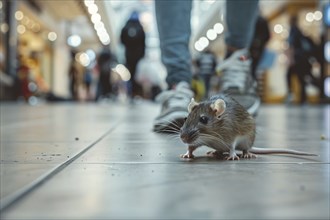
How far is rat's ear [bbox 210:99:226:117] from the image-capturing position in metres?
1.48

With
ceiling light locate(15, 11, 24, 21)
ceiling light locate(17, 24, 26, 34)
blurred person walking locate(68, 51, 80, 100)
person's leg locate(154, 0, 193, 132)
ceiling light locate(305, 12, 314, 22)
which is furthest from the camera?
ceiling light locate(305, 12, 314, 22)

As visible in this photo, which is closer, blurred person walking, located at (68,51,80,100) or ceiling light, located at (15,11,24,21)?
ceiling light, located at (15,11,24,21)

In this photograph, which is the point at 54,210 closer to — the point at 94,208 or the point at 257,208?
the point at 94,208

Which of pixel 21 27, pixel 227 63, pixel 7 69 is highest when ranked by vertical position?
pixel 21 27

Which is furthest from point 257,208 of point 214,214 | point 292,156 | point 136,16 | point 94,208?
point 136,16

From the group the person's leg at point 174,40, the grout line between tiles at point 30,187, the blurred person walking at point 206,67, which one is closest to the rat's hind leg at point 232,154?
the grout line between tiles at point 30,187

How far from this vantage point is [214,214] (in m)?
0.73

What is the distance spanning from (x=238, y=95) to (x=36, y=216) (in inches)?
83.8

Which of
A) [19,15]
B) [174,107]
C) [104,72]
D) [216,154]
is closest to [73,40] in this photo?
[19,15]

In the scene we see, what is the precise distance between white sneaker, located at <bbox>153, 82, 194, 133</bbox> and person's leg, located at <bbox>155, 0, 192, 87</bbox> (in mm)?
112

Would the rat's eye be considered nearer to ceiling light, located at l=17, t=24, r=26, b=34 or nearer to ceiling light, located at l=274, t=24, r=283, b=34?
ceiling light, located at l=17, t=24, r=26, b=34

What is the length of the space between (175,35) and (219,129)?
4.03 ft

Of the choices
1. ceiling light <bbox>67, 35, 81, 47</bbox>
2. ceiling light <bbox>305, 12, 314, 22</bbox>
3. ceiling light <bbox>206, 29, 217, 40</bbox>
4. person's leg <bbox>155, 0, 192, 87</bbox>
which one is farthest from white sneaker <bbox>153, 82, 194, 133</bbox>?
ceiling light <bbox>67, 35, 81, 47</bbox>

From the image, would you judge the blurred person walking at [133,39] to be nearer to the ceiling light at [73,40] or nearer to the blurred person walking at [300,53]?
the blurred person walking at [300,53]
